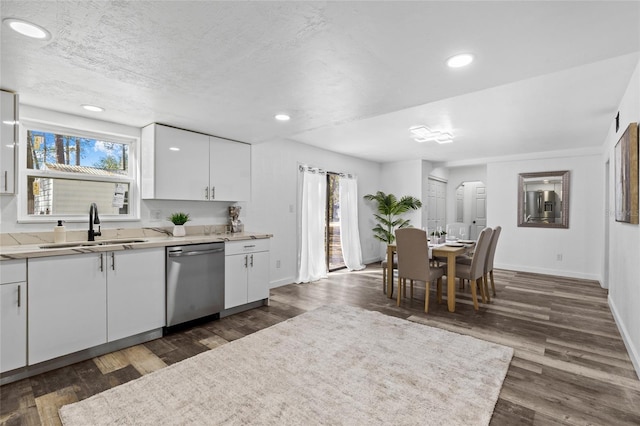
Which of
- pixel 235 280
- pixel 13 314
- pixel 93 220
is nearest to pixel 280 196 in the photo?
pixel 235 280

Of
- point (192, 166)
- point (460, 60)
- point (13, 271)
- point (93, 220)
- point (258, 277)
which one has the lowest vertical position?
point (258, 277)

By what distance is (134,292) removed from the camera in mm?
2857

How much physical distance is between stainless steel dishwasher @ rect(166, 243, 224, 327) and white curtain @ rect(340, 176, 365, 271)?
329 centimetres

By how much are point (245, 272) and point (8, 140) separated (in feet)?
8.03

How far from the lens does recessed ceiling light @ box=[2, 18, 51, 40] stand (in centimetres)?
158

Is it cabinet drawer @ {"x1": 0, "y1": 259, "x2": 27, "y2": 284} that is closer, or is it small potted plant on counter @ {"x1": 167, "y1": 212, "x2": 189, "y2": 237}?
cabinet drawer @ {"x1": 0, "y1": 259, "x2": 27, "y2": 284}

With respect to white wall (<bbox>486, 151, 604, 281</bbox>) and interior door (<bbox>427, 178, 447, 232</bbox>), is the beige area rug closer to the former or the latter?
white wall (<bbox>486, 151, 604, 281</bbox>)

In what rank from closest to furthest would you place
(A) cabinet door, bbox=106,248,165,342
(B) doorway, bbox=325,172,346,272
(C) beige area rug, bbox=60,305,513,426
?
(C) beige area rug, bbox=60,305,513,426 → (A) cabinet door, bbox=106,248,165,342 → (B) doorway, bbox=325,172,346,272

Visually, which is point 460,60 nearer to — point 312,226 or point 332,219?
point 312,226

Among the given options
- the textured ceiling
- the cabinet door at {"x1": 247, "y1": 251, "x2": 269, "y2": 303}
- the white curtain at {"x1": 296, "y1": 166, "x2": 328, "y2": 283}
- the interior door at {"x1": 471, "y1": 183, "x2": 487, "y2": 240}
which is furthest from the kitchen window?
the interior door at {"x1": 471, "y1": 183, "x2": 487, "y2": 240}

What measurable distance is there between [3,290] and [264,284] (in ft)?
7.95

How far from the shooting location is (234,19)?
1.58m

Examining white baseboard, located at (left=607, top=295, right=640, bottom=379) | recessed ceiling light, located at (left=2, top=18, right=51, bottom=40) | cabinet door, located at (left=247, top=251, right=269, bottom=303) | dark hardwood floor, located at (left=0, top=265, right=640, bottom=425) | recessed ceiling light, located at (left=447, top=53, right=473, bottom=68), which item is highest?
recessed ceiling light, located at (left=2, top=18, right=51, bottom=40)

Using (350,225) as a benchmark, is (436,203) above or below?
above
